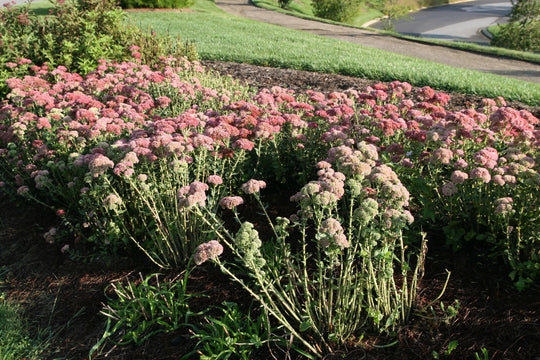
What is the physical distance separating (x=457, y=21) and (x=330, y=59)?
Result: 24750 mm

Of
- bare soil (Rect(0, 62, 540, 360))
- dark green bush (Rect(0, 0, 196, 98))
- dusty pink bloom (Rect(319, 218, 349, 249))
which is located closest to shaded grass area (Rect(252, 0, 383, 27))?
dark green bush (Rect(0, 0, 196, 98))

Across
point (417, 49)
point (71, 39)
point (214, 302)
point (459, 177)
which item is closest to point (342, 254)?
point (459, 177)

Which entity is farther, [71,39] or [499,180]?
[71,39]

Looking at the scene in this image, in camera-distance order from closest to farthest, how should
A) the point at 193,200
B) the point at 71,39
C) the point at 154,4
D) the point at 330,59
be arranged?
the point at 193,200, the point at 71,39, the point at 330,59, the point at 154,4

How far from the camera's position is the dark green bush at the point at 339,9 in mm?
27719

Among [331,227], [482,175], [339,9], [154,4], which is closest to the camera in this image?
[331,227]

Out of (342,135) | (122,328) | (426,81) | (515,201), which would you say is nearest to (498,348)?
(515,201)

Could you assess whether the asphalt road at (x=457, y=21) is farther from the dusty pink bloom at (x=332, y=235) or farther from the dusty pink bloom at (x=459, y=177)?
the dusty pink bloom at (x=332, y=235)

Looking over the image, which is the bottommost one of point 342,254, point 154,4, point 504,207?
point 342,254

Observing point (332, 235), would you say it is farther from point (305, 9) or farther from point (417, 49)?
point (305, 9)

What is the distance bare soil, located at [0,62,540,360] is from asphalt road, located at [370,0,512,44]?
2405 cm

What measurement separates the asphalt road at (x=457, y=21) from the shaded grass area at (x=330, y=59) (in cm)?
1310

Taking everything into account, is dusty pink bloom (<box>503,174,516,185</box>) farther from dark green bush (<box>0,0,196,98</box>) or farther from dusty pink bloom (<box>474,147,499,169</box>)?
dark green bush (<box>0,0,196,98</box>)

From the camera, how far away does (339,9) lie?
27984 millimetres
